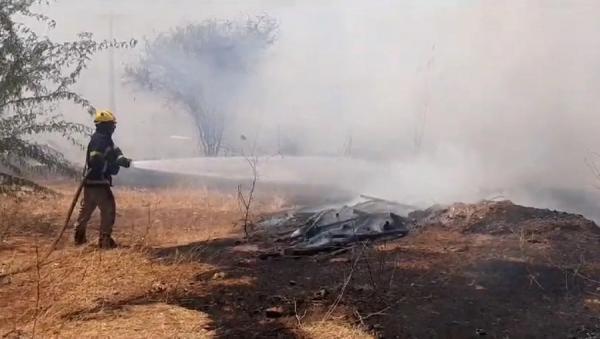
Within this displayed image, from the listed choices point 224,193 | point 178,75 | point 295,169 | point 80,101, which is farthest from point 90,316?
point 178,75

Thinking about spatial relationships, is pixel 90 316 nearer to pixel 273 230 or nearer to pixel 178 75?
pixel 273 230

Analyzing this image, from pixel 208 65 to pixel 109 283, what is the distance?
1314 cm

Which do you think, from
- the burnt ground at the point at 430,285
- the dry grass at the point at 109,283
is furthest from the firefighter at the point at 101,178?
the burnt ground at the point at 430,285

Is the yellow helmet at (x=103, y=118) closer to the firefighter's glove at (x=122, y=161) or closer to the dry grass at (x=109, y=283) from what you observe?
the firefighter's glove at (x=122, y=161)

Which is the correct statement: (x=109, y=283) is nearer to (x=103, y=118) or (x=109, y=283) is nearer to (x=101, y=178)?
(x=101, y=178)

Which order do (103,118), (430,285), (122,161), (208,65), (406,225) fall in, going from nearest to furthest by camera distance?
(430,285)
(122,161)
(103,118)
(406,225)
(208,65)

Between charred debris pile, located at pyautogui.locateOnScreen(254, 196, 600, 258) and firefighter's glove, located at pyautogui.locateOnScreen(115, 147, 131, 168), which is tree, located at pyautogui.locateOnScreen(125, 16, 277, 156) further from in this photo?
firefighter's glove, located at pyautogui.locateOnScreen(115, 147, 131, 168)

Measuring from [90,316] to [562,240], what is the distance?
12.5 feet

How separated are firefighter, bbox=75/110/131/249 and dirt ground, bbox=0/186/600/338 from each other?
190mm

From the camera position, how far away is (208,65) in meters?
17.4

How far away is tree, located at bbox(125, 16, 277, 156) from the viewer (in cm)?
1736

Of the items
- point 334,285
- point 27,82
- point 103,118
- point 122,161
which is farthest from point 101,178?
point 334,285

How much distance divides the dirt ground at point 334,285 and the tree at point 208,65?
11.0 meters

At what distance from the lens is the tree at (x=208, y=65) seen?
1736 cm
